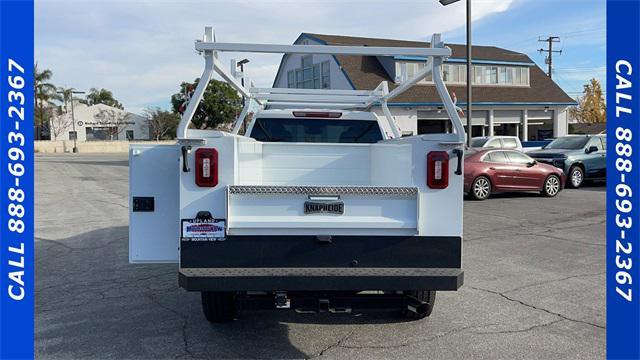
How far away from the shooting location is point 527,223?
10.9 metres

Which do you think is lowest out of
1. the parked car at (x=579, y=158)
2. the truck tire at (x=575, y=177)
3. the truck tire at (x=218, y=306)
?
the truck tire at (x=218, y=306)

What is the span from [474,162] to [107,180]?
569 inches

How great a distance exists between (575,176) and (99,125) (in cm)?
7085

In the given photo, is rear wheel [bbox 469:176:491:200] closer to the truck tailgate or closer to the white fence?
the truck tailgate

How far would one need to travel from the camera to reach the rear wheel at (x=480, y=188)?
48.2 feet

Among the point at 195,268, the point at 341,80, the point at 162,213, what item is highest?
the point at 341,80

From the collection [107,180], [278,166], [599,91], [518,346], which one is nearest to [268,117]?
[278,166]

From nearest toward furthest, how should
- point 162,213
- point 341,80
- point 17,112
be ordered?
point 17,112 → point 162,213 → point 341,80

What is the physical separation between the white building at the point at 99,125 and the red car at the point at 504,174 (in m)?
64.7

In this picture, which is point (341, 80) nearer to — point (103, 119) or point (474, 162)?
point (474, 162)

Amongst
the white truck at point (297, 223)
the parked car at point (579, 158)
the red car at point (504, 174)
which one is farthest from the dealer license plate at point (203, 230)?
the parked car at point (579, 158)

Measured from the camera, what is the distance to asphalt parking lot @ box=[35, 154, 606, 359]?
4.48m

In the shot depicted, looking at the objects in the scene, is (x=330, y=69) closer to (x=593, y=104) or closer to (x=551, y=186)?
(x=551, y=186)

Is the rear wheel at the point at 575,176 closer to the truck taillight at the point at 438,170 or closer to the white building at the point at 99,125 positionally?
the truck taillight at the point at 438,170
